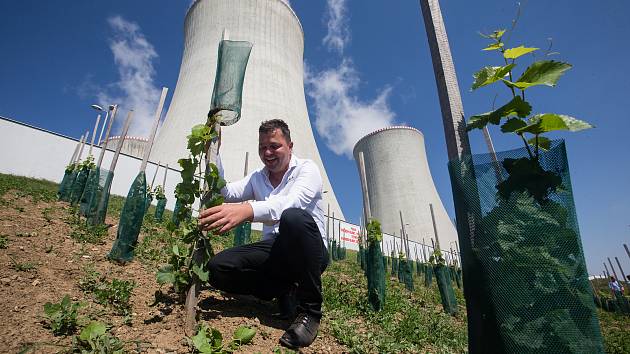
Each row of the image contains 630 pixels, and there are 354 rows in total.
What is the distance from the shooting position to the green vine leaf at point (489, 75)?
59.9 inches

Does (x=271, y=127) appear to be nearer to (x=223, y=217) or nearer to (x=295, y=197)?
(x=295, y=197)

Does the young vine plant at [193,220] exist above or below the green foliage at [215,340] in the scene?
above

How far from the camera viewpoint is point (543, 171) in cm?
141

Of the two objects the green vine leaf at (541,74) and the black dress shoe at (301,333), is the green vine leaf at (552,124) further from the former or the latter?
the black dress shoe at (301,333)

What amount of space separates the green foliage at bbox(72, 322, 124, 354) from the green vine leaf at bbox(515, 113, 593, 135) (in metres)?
1.98

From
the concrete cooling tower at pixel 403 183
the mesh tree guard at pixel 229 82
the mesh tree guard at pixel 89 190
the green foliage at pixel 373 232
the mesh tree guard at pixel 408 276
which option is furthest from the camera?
the concrete cooling tower at pixel 403 183

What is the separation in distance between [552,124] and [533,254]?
588 millimetres

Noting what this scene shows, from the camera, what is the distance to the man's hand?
1455mm

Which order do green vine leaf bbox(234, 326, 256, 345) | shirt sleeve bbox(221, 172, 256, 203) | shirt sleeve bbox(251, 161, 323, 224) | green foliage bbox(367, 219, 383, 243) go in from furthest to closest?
green foliage bbox(367, 219, 383, 243) < shirt sleeve bbox(221, 172, 256, 203) < shirt sleeve bbox(251, 161, 323, 224) < green vine leaf bbox(234, 326, 256, 345)

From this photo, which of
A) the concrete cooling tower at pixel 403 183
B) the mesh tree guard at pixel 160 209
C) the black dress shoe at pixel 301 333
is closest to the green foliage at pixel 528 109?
the black dress shoe at pixel 301 333

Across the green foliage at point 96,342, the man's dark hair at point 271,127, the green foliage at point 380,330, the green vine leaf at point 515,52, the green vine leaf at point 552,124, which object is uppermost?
the green vine leaf at point 515,52

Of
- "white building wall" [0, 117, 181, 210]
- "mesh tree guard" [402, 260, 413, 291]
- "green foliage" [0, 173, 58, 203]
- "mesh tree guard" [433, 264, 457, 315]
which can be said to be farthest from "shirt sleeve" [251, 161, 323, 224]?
"white building wall" [0, 117, 181, 210]

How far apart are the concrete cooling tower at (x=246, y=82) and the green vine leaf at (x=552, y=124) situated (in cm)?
1072

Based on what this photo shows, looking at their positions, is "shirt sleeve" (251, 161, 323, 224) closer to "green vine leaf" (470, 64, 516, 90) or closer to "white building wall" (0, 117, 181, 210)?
"green vine leaf" (470, 64, 516, 90)
